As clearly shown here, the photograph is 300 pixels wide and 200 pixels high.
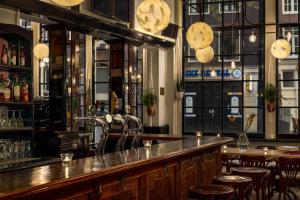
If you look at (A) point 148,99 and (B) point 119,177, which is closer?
(B) point 119,177

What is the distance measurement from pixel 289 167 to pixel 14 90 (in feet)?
13.6

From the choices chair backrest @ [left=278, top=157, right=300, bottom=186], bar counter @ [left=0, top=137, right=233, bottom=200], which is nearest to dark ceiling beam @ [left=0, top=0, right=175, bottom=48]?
bar counter @ [left=0, top=137, right=233, bottom=200]

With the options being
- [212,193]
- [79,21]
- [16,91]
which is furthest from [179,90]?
[212,193]

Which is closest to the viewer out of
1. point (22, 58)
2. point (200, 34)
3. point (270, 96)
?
point (22, 58)

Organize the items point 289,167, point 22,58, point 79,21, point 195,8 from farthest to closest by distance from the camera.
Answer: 1. point 195,8
2. point 79,21
3. point 289,167
4. point 22,58

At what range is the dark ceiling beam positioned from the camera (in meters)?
6.12

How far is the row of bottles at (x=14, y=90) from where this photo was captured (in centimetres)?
627

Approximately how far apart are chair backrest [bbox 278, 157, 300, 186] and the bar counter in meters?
1.33

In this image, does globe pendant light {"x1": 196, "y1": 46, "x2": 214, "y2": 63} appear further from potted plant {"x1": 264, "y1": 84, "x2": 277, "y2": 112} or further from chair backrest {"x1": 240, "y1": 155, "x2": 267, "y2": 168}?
chair backrest {"x1": 240, "y1": 155, "x2": 267, "y2": 168}

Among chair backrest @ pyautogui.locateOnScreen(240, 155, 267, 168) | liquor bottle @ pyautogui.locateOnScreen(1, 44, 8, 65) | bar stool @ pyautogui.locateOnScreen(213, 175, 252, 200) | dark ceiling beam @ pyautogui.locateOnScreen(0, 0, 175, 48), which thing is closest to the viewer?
bar stool @ pyautogui.locateOnScreen(213, 175, 252, 200)

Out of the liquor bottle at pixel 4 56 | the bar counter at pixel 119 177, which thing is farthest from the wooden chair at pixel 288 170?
the liquor bottle at pixel 4 56

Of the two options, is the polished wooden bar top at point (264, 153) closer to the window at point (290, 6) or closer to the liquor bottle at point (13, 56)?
the liquor bottle at point (13, 56)

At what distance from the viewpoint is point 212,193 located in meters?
4.38

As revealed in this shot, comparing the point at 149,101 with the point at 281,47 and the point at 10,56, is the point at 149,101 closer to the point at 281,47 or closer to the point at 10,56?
the point at 281,47
